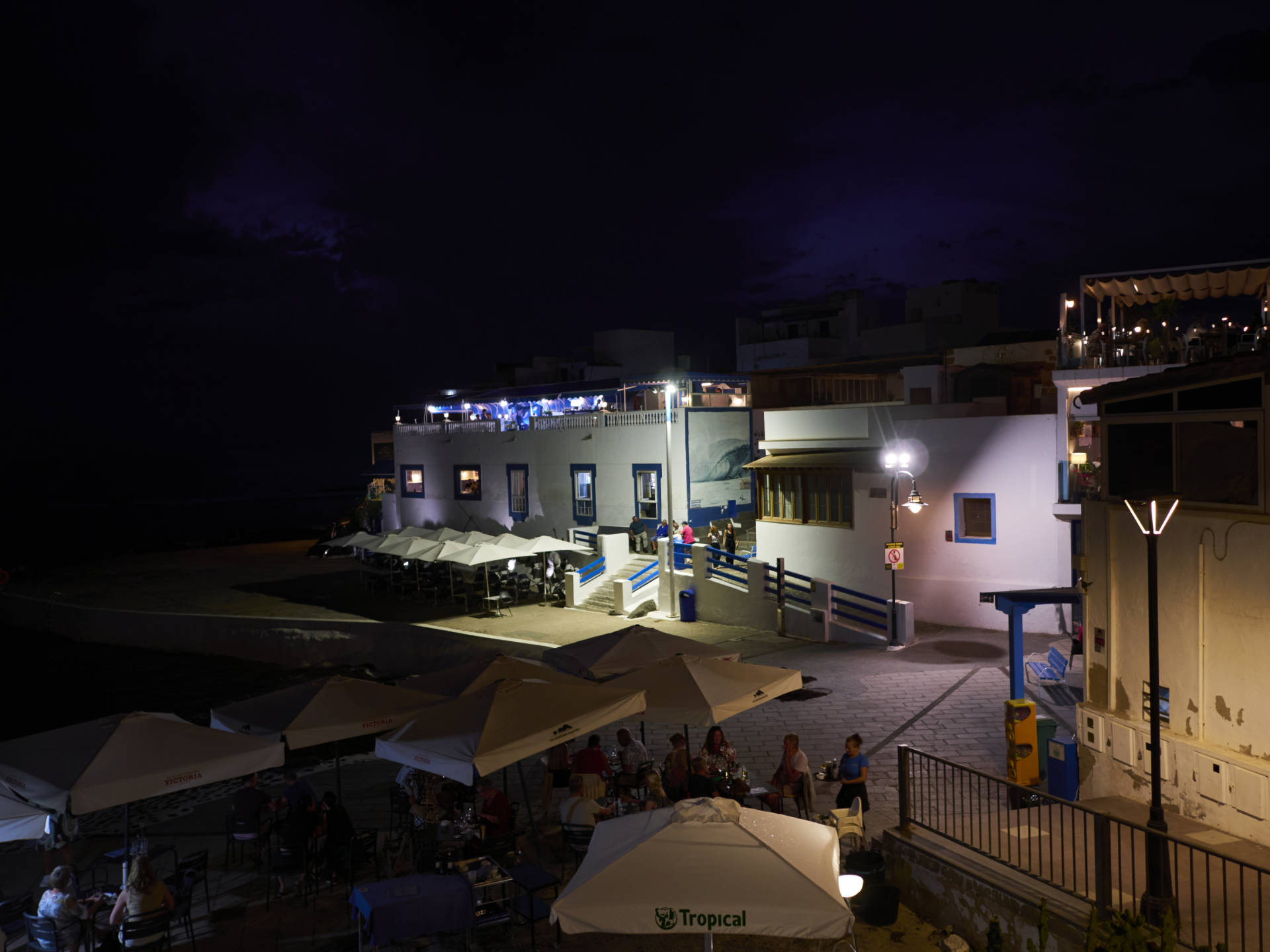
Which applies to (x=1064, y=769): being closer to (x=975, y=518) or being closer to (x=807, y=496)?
(x=975, y=518)

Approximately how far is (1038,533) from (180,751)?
18.1 metres

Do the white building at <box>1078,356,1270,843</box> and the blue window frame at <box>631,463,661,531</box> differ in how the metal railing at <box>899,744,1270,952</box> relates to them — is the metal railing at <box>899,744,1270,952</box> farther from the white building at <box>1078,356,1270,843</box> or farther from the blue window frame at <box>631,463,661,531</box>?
the blue window frame at <box>631,463,661,531</box>

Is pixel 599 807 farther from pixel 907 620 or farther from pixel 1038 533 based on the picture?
pixel 1038 533

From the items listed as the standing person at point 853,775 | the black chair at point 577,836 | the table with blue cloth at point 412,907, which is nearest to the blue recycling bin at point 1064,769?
the standing person at point 853,775

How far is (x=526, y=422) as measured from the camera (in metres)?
35.9

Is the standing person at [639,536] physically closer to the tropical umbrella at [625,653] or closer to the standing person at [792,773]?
the tropical umbrella at [625,653]

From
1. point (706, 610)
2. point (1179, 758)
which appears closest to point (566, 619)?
point (706, 610)

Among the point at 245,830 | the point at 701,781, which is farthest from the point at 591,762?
the point at 245,830

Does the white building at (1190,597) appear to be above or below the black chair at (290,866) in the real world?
above

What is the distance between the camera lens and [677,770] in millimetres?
11234

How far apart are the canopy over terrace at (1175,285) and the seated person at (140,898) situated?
1896cm

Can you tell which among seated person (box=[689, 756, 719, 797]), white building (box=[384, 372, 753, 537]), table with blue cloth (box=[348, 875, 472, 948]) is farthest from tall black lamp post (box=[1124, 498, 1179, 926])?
white building (box=[384, 372, 753, 537])

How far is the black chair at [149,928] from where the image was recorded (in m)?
8.13

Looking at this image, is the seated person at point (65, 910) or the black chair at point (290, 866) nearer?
the seated person at point (65, 910)
